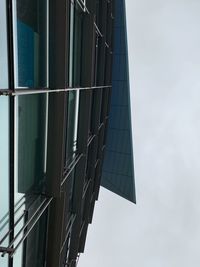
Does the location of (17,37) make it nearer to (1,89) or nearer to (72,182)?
(1,89)

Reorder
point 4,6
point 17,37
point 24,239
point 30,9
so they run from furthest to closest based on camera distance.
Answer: point 24,239, point 30,9, point 17,37, point 4,6

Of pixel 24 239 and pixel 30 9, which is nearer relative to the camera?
pixel 30 9

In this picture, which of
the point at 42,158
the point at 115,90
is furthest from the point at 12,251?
the point at 115,90

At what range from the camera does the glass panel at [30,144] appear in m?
8.74

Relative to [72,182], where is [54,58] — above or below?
above

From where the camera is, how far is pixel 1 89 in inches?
274

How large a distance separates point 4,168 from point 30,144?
1.91 metres

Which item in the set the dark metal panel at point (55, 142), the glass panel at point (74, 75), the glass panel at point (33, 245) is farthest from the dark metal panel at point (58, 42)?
the glass panel at point (33, 245)

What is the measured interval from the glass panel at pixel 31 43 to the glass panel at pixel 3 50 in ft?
2.55

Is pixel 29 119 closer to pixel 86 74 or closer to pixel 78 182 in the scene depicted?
pixel 86 74

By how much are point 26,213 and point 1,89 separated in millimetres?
4001

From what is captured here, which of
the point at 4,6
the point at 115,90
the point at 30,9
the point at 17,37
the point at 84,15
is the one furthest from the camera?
the point at 115,90

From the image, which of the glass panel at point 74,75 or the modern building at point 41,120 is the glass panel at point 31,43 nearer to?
the modern building at point 41,120

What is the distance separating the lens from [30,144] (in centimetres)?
971
